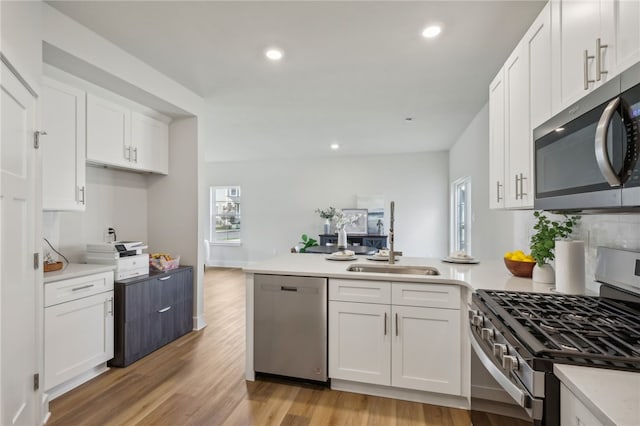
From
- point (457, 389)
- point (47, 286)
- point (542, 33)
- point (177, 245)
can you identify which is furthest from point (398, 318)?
point (177, 245)

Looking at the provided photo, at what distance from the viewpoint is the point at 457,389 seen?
79.4 inches

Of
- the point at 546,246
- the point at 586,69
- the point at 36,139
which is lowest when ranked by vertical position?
the point at 546,246

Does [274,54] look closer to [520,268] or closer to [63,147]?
[63,147]

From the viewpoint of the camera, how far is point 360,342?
7.11ft

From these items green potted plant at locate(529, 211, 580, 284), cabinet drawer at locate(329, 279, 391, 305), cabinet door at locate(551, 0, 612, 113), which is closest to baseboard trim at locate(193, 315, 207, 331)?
cabinet drawer at locate(329, 279, 391, 305)

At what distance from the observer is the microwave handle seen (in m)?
0.90

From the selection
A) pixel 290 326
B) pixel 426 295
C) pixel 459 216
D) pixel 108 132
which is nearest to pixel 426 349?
pixel 426 295

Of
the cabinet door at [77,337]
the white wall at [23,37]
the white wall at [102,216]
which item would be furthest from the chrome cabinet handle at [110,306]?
the white wall at [23,37]

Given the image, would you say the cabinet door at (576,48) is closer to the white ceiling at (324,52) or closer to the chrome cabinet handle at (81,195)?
the white ceiling at (324,52)

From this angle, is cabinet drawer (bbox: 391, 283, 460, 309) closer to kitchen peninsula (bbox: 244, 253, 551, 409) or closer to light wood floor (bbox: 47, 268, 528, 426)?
kitchen peninsula (bbox: 244, 253, 551, 409)

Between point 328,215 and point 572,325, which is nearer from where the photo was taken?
point 572,325

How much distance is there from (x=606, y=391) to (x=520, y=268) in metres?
1.46

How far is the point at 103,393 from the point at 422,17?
336 centimetres

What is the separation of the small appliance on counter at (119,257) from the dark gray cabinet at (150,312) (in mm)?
80
